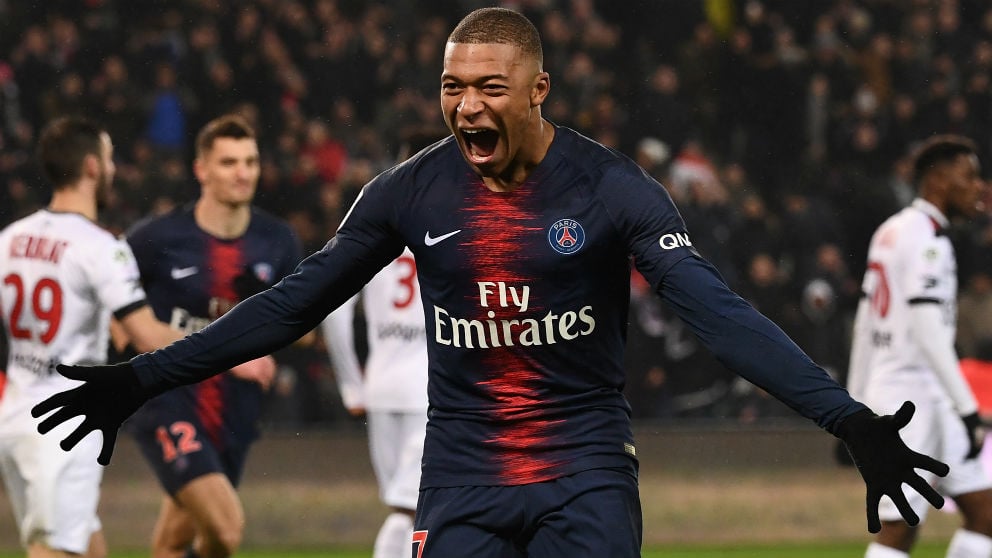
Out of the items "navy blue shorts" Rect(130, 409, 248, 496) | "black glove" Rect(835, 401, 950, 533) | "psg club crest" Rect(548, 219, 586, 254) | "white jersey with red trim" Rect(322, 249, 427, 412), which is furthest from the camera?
"white jersey with red trim" Rect(322, 249, 427, 412)

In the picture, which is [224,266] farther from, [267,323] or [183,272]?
[267,323]

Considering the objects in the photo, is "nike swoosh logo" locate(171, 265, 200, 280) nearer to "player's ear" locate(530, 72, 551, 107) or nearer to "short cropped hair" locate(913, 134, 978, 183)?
"short cropped hair" locate(913, 134, 978, 183)

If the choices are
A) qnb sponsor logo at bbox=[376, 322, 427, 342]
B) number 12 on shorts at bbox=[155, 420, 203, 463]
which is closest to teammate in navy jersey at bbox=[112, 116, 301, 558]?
number 12 on shorts at bbox=[155, 420, 203, 463]

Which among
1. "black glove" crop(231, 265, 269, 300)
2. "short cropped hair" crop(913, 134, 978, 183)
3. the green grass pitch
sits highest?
"short cropped hair" crop(913, 134, 978, 183)

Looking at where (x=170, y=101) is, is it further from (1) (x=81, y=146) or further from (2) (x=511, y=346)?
(2) (x=511, y=346)

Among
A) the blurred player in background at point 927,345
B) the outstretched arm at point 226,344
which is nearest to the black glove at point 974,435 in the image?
the blurred player in background at point 927,345

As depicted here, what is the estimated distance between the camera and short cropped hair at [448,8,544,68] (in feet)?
13.9

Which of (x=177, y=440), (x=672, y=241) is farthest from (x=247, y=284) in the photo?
(x=672, y=241)

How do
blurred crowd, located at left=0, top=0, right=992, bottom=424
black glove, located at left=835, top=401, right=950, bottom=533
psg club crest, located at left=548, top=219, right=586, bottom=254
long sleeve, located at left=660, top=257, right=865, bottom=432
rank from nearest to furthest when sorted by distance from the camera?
black glove, located at left=835, top=401, right=950, bottom=533, long sleeve, located at left=660, top=257, right=865, bottom=432, psg club crest, located at left=548, top=219, right=586, bottom=254, blurred crowd, located at left=0, top=0, right=992, bottom=424

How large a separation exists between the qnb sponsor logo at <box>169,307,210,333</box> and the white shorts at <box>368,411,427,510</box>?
4.00ft

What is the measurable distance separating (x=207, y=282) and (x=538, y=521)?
3989 mm

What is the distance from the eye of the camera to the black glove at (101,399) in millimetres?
4375

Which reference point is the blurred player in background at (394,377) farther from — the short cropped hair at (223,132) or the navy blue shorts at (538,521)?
the navy blue shorts at (538,521)

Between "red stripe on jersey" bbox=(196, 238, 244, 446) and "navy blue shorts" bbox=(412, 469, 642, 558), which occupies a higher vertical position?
"red stripe on jersey" bbox=(196, 238, 244, 446)
